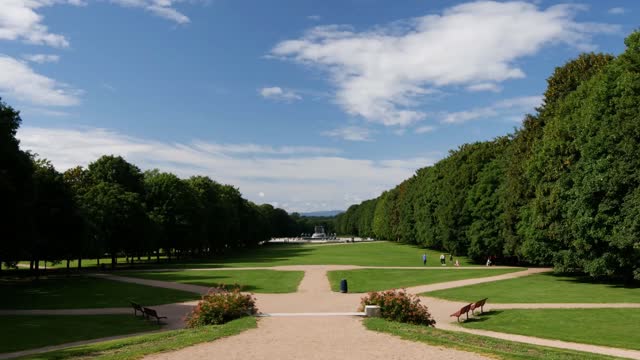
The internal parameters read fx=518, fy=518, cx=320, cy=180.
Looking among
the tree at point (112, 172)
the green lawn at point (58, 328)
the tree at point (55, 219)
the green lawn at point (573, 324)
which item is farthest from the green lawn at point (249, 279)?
the tree at point (112, 172)

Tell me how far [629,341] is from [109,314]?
2598 cm

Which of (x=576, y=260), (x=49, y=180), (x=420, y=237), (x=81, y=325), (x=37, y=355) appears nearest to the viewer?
(x=37, y=355)

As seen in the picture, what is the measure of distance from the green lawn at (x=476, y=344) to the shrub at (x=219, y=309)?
19.4 feet

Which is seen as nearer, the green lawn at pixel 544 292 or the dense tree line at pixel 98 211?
the green lawn at pixel 544 292

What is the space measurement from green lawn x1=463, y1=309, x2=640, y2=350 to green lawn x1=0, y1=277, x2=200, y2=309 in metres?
20.3

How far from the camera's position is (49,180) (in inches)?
2063

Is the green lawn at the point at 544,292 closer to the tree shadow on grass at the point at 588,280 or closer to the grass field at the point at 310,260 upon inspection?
the tree shadow on grass at the point at 588,280

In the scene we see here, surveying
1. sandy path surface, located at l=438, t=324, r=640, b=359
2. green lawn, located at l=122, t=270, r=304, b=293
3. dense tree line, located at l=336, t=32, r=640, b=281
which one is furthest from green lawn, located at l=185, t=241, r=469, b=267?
sandy path surface, located at l=438, t=324, r=640, b=359

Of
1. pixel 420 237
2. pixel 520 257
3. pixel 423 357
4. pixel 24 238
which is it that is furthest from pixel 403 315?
pixel 420 237

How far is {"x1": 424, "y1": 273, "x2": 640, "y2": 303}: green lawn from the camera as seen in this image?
32.6 metres

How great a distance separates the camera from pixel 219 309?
22.6m

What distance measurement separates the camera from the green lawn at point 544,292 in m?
32.6

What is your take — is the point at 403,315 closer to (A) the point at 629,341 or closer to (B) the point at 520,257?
(A) the point at 629,341

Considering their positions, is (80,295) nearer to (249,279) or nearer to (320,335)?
(249,279)
